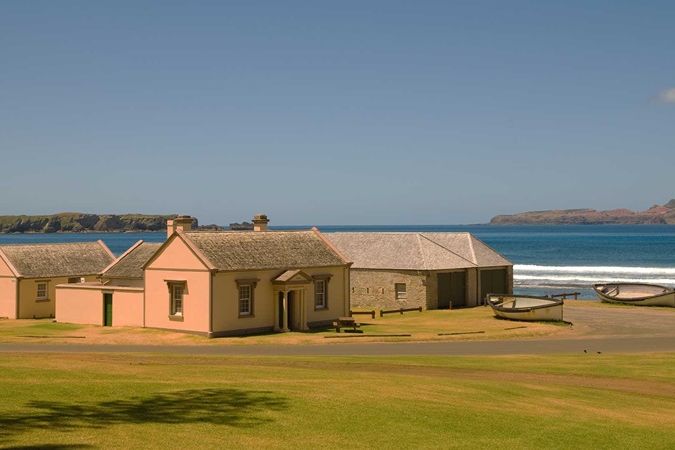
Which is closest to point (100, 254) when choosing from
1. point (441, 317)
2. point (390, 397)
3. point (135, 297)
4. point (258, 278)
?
point (135, 297)

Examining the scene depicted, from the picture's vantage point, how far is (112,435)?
16969 millimetres

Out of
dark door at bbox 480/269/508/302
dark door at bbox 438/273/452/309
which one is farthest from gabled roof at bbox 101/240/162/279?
dark door at bbox 480/269/508/302

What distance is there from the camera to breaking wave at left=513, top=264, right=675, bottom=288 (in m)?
106

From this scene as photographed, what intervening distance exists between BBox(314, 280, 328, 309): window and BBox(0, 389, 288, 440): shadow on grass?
28.3m

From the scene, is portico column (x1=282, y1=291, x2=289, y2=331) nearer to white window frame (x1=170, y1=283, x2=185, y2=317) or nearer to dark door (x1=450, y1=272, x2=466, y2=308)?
white window frame (x1=170, y1=283, x2=185, y2=317)

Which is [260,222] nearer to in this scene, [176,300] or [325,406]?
[176,300]

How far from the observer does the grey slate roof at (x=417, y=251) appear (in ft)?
209

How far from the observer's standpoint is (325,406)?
2127cm

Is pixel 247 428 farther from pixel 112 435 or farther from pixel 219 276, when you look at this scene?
pixel 219 276

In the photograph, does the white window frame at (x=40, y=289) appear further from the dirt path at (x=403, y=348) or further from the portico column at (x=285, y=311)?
the portico column at (x=285, y=311)

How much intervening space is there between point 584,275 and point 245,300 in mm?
81333

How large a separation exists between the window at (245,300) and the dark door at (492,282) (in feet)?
80.8

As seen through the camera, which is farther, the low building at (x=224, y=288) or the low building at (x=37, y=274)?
the low building at (x=37, y=274)

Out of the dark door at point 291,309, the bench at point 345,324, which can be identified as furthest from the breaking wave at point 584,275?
the dark door at point 291,309
